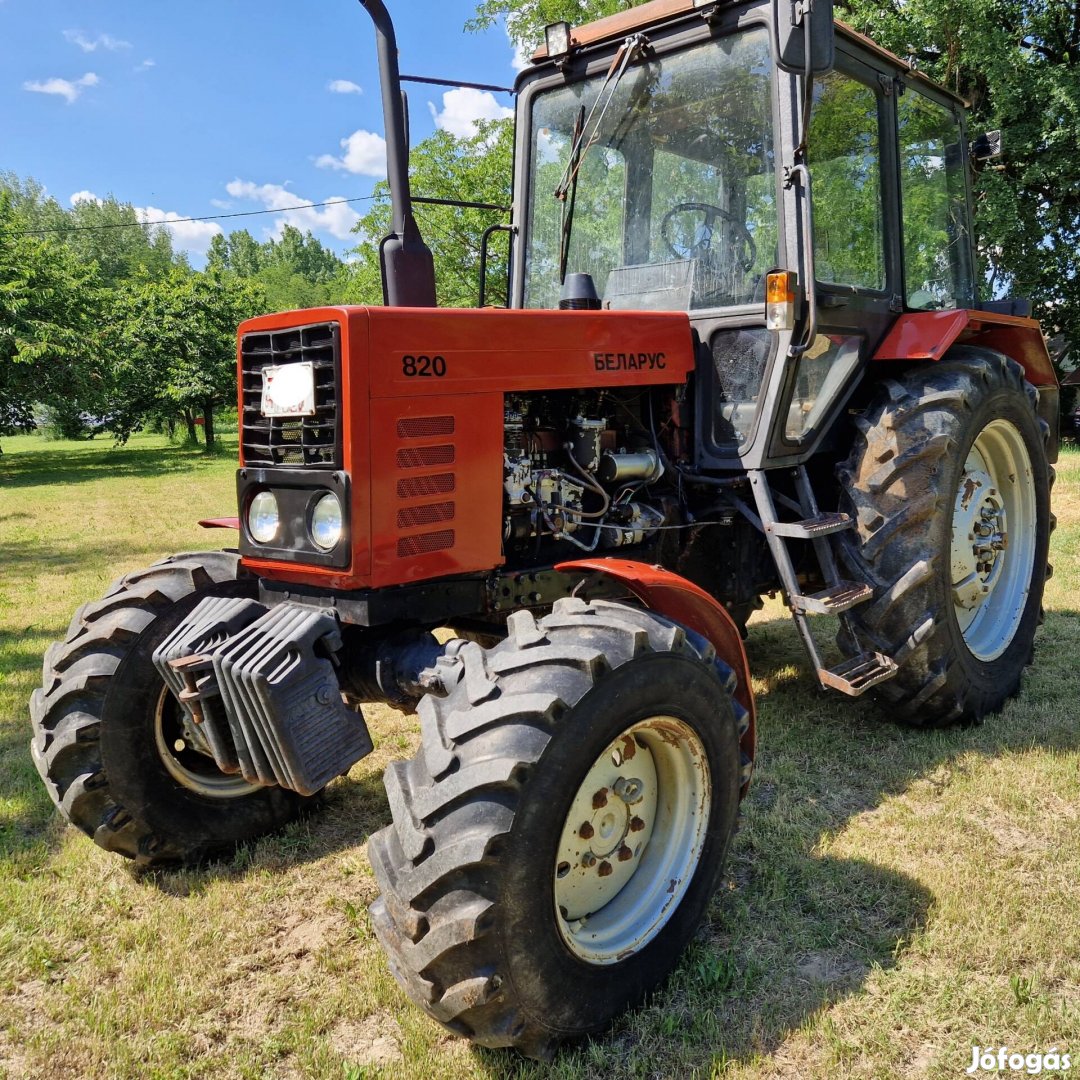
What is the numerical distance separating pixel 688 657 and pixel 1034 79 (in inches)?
594

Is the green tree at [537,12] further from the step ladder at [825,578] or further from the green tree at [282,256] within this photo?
the green tree at [282,256]

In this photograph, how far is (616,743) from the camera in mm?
2352

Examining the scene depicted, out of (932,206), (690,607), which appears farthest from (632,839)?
(932,206)

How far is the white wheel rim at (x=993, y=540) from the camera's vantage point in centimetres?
409

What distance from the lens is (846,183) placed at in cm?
374

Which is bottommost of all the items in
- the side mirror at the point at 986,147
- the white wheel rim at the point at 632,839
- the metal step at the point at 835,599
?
the white wheel rim at the point at 632,839

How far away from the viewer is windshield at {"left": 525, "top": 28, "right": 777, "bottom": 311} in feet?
11.3

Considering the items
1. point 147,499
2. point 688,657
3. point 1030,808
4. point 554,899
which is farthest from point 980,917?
point 147,499

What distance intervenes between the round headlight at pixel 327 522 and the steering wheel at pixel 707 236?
73.3 inches

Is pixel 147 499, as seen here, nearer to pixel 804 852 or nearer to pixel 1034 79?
pixel 804 852

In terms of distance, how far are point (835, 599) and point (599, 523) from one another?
3.00ft

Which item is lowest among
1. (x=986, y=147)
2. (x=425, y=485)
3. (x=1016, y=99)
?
(x=425, y=485)

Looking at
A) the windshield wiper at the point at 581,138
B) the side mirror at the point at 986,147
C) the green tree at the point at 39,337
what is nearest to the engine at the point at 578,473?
the windshield wiper at the point at 581,138

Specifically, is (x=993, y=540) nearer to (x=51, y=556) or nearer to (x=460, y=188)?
(x=51, y=556)
